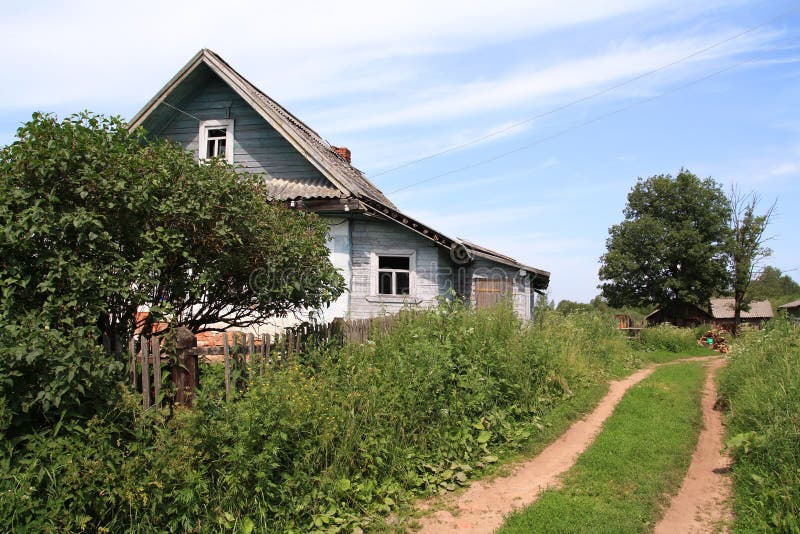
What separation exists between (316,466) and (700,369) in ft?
47.1

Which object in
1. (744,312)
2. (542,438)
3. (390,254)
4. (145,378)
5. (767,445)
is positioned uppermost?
(390,254)

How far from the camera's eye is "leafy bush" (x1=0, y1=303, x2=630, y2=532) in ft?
14.4

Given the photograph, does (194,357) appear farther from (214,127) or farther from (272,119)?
(214,127)

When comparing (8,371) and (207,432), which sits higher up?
(8,371)

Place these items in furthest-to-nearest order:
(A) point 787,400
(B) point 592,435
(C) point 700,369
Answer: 1. (C) point 700,369
2. (B) point 592,435
3. (A) point 787,400

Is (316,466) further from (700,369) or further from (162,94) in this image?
(700,369)

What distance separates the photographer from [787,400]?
675 centimetres

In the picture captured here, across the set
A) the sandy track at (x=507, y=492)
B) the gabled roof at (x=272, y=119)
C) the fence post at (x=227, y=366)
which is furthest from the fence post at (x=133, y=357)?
the gabled roof at (x=272, y=119)

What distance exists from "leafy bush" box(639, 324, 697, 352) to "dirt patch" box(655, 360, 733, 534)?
653 inches

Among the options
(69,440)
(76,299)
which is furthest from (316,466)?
(76,299)

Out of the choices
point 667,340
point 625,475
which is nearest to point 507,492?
point 625,475

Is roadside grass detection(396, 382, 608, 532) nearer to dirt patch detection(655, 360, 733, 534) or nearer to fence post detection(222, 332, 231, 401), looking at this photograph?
dirt patch detection(655, 360, 733, 534)

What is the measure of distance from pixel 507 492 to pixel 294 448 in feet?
7.92

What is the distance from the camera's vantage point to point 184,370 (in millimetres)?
5473
